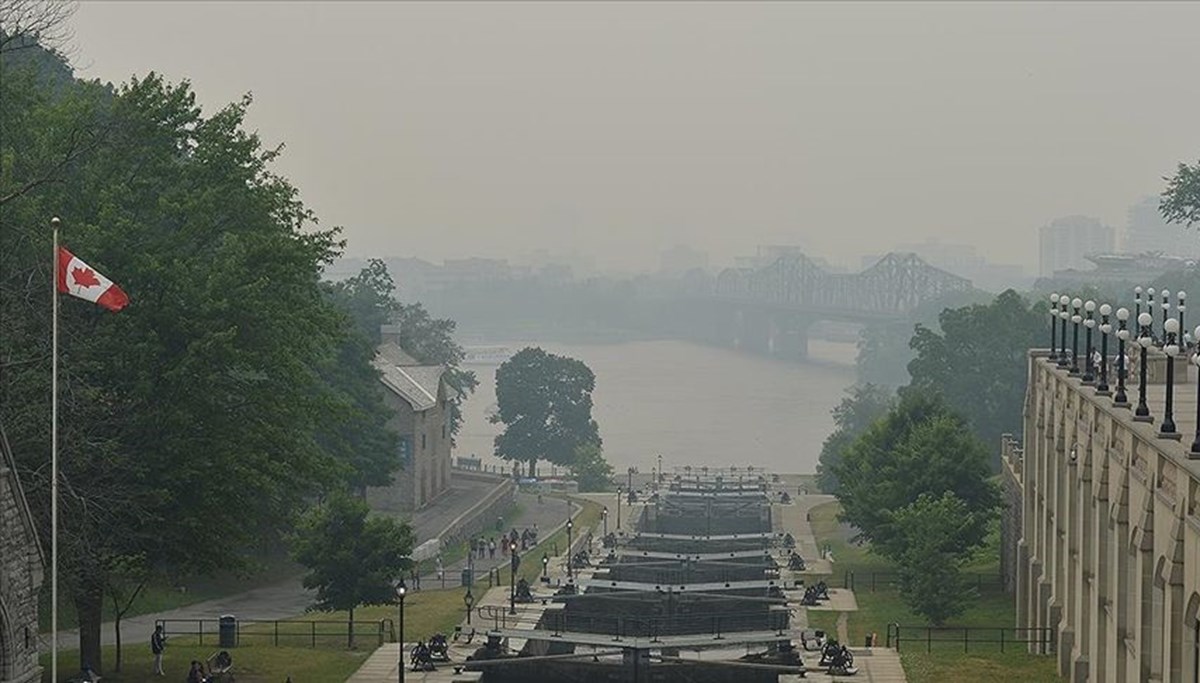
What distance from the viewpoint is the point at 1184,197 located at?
120375 mm

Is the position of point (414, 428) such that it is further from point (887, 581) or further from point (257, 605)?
point (887, 581)

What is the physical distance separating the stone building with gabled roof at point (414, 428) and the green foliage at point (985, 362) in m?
25.5

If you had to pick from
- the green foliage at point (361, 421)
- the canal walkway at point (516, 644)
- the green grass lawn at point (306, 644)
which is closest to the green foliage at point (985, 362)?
the green foliage at point (361, 421)

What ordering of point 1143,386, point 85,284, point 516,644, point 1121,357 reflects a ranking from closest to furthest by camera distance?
point 1143,386 < point 85,284 < point 1121,357 < point 516,644

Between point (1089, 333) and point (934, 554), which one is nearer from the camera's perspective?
point (1089, 333)

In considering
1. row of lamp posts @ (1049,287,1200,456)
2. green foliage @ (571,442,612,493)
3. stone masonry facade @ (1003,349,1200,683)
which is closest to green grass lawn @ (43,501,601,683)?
stone masonry facade @ (1003,349,1200,683)

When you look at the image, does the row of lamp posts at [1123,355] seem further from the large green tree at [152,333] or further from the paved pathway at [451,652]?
the large green tree at [152,333]

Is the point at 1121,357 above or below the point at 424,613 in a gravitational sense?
above

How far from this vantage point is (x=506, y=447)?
130 m

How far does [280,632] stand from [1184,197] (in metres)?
81.5

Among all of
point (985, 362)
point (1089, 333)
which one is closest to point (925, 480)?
point (1089, 333)

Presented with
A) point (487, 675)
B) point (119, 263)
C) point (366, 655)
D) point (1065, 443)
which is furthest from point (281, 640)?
point (1065, 443)

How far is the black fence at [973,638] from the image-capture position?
1928 inches

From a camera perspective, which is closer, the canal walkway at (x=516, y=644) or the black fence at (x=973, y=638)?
the canal walkway at (x=516, y=644)
